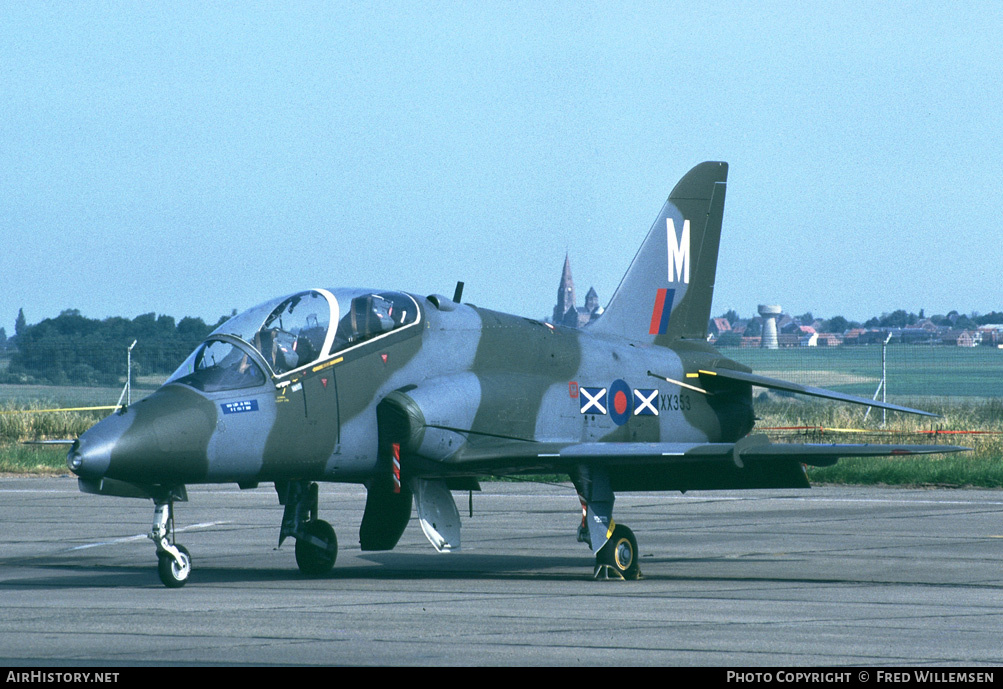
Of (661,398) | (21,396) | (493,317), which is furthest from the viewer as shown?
(21,396)

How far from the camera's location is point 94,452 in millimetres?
11273

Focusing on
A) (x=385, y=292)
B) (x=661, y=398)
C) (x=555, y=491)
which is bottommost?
(x=555, y=491)

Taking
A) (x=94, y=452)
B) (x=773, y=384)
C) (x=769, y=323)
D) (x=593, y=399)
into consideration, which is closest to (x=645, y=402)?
(x=593, y=399)

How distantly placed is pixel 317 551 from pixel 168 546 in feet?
7.24

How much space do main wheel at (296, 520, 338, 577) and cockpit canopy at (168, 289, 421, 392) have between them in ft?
7.29

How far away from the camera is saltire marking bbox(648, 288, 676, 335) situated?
17.7 m

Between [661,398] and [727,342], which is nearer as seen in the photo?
[661,398]

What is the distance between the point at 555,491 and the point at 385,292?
46.5ft

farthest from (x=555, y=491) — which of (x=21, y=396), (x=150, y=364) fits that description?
(x=21, y=396)

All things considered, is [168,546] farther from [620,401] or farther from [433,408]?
[620,401]

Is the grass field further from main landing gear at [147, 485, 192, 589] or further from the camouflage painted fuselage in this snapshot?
main landing gear at [147, 485, 192, 589]

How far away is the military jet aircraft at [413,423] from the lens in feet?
39.8

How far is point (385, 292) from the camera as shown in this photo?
45.5ft

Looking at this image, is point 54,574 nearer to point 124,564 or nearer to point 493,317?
point 124,564
